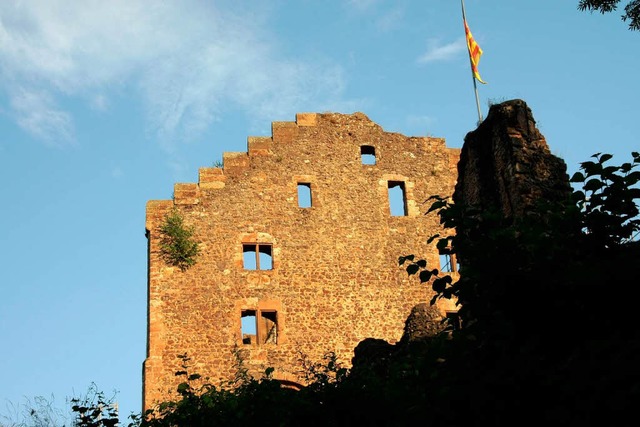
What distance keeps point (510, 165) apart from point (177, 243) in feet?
38.2

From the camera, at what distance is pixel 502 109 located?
1309 centimetres

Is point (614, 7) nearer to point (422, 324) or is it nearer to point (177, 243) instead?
point (422, 324)

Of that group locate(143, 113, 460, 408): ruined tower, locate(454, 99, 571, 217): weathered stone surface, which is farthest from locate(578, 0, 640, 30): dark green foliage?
locate(143, 113, 460, 408): ruined tower

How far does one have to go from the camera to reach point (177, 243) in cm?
2241

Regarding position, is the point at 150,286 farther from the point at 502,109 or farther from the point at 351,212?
the point at 502,109

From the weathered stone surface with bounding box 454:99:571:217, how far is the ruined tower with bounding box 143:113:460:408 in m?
9.23

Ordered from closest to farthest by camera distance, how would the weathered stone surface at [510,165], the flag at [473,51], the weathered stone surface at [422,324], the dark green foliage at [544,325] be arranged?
1. the dark green foliage at [544,325]
2. the weathered stone surface at [510,165]
3. the weathered stone surface at [422,324]
4. the flag at [473,51]

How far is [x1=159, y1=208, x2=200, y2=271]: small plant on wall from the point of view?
73.0 feet

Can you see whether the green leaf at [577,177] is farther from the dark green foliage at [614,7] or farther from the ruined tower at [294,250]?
the ruined tower at [294,250]

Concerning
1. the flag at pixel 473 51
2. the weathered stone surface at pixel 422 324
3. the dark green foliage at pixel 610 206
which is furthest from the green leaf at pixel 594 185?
the flag at pixel 473 51

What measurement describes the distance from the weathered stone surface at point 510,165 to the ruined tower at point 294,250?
9.23 metres

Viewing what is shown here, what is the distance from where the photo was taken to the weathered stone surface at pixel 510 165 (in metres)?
12.3

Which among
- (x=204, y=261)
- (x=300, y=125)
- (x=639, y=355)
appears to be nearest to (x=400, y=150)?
(x=300, y=125)

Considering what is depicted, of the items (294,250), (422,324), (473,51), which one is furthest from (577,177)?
(473,51)
